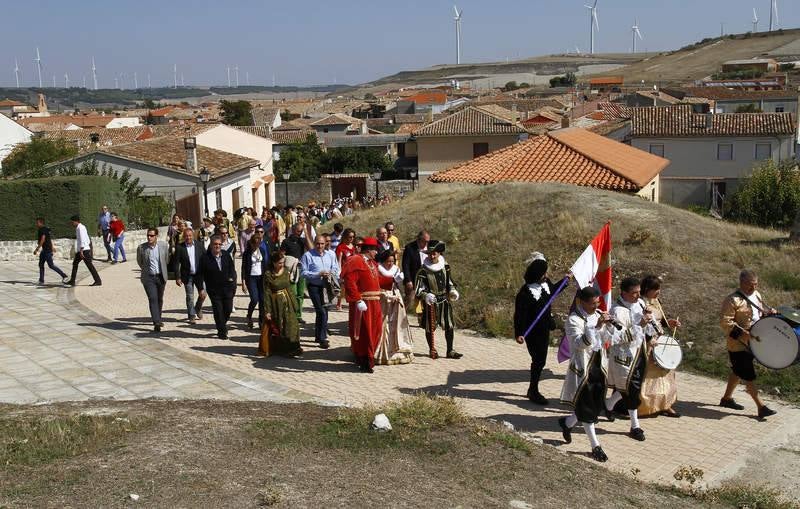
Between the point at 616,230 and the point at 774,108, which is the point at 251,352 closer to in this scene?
the point at 616,230

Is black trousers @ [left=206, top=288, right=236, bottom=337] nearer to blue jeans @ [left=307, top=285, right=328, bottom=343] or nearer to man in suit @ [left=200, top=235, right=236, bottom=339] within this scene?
man in suit @ [left=200, top=235, right=236, bottom=339]

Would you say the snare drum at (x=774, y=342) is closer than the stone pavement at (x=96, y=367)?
Yes

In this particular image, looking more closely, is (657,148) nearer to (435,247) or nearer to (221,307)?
(435,247)

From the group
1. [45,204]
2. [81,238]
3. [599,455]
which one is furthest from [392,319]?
[45,204]

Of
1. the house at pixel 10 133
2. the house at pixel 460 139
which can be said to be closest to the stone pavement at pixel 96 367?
the house at pixel 10 133

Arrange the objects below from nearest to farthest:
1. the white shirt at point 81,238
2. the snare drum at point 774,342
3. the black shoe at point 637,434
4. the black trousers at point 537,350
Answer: the black shoe at point 637,434
the snare drum at point 774,342
the black trousers at point 537,350
the white shirt at point 81,238

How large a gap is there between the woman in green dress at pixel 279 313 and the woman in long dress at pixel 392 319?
1.21 metres

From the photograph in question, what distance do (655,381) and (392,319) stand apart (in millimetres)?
3440

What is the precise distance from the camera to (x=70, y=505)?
575cm

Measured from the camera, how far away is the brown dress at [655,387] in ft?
28.0

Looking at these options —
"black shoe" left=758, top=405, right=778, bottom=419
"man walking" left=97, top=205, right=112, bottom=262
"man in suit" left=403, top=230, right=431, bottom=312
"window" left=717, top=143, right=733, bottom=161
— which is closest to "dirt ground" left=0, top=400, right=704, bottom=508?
"black shoe" left=758, top=405, right=778, bottom=419

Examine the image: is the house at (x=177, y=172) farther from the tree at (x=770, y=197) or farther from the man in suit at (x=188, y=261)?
the tree at (x=770, y=197)

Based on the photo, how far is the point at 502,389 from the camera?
31.9ft

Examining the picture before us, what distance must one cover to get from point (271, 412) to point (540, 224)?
10062 mm
